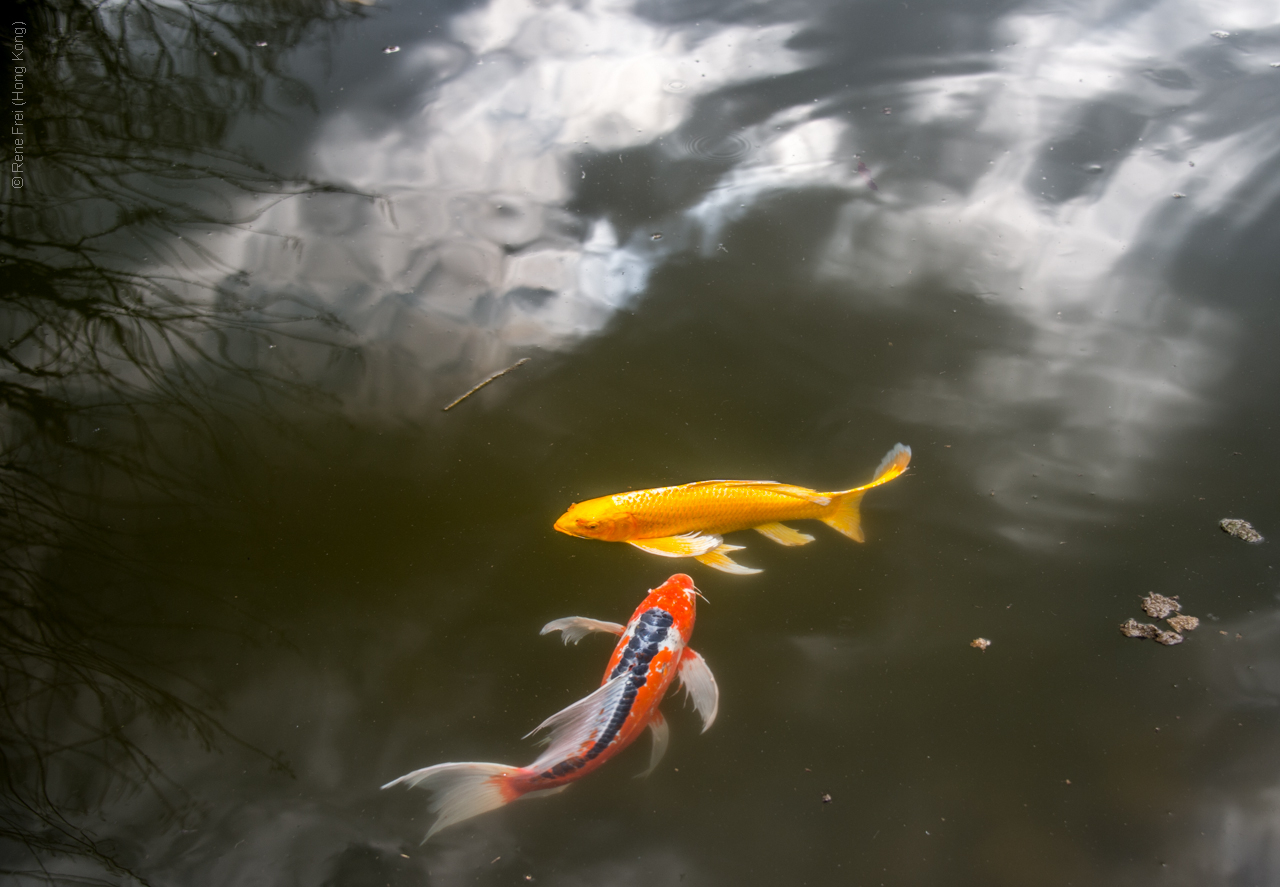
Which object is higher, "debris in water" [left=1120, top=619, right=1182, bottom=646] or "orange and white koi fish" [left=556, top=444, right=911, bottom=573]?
"orange and white koi fish" [left=556, top=444, right=911, bottom=573]

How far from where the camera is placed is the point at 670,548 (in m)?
2.44

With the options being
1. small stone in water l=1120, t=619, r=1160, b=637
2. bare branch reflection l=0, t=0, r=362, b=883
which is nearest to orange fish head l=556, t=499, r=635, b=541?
bare branch reflection l=0, t=0, r=362, b=883

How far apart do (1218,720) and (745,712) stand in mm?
1498

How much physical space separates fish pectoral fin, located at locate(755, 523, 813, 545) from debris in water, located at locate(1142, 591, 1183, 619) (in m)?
1.15

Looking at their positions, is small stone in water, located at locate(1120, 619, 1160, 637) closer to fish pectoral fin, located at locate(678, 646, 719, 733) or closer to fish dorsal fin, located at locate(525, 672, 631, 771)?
fish pectoral fin, located at locate(678, 646, 719, 733)

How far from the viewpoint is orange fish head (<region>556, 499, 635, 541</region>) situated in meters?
2.39

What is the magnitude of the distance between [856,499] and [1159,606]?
107 cm

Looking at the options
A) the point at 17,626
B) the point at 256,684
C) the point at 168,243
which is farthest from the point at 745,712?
the point at 168,243

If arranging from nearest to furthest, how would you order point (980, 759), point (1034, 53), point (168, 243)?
point (980, 759), point (168, 243), point (1034, 53)

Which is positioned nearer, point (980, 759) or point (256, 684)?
point (980, 759)

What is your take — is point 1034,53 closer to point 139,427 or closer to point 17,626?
point 139,427

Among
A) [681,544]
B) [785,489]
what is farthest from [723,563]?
[785,489]

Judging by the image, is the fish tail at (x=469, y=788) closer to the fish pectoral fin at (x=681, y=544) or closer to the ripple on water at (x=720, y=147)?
the fish pectoral fin at (x=681, y=544)

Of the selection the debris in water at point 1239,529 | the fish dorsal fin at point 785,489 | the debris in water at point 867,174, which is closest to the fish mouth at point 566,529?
the fish dorsal fin at point 785,489
